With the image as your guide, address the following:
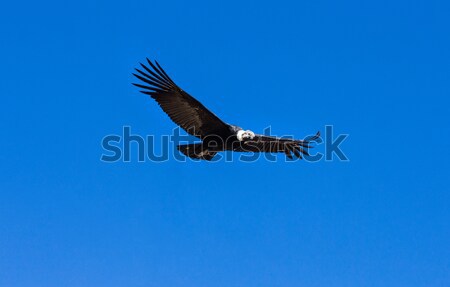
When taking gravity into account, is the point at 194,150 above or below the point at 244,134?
below

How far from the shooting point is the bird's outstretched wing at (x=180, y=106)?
3362cm

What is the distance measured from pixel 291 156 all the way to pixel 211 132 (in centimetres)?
307

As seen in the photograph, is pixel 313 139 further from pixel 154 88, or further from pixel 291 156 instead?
pixel 154 88

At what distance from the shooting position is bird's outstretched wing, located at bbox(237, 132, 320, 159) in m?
34.9

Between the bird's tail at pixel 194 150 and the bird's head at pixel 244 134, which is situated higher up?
the bird's head at pixel 244 134

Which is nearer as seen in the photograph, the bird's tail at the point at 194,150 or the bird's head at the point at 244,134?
the bird's head at the point at 244,134

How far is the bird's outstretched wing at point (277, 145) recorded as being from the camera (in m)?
34.9

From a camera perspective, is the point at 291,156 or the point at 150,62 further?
the point at 291,156

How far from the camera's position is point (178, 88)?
1323 inches

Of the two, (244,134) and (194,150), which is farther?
(194,150)

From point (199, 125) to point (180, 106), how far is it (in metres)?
0.89

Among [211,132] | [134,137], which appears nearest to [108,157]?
[134,137]

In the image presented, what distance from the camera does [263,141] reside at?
35219 mm

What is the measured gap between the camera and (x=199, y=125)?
113ft
